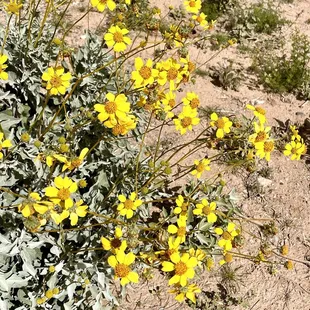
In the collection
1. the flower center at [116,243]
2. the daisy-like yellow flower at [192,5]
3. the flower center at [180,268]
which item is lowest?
the flower center at [180,268]

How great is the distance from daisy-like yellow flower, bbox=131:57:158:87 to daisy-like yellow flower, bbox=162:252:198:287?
3.67ft

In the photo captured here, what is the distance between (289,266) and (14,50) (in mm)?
2580

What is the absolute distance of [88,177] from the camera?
11.4 feet

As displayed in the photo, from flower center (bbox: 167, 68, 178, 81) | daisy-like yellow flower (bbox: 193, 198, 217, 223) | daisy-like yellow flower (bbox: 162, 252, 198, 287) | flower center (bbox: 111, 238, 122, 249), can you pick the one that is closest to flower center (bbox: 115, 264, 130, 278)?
flower center (bbox: 111, 238, 122, 249)

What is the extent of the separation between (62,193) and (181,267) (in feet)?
2.72

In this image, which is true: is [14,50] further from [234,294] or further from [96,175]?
[234,294]

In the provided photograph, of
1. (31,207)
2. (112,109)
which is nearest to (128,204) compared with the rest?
(112,109)

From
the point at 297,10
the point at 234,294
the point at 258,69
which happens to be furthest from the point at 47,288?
the point at 297,10

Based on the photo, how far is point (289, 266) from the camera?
322cm

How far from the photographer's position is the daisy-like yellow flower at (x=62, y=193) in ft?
7.76

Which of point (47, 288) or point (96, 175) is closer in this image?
point (47, 288)

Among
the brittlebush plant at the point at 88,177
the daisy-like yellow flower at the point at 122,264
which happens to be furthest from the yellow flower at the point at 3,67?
the daisy-like yellow flower at the point at 122,264

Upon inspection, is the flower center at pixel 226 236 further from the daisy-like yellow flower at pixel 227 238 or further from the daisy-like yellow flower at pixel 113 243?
the daisy-like yellow flower at pixel 113 243

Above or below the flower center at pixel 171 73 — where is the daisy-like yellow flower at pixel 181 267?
below
